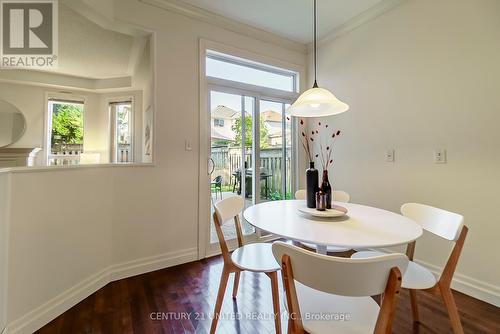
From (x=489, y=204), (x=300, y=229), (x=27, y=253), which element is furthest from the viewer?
(x=489, y=204)

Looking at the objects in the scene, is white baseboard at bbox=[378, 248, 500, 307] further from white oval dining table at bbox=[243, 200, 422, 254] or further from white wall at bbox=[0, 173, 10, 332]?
white wall at bbox=[0, 173, 10, 332]

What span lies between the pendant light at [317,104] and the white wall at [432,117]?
1.00 meters

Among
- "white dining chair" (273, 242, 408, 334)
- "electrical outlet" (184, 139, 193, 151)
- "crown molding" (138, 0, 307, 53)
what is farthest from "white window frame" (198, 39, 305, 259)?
"white dining chair" (273, 242, 408, 334)

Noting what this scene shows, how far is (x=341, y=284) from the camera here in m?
0.73

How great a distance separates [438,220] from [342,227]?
67 centimetres

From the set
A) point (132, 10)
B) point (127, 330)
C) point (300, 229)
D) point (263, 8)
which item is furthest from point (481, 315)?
point (132, 10)

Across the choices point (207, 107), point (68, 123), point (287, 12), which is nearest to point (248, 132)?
point (207, 107)

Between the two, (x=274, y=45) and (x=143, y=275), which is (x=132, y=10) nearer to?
(x=274, y=45)

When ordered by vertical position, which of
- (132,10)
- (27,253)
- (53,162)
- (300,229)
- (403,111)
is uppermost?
(132,10)

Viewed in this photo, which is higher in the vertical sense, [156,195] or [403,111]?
[403,111]

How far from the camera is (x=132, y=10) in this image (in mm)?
2176

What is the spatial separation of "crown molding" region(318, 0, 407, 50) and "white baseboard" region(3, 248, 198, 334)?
3077mm

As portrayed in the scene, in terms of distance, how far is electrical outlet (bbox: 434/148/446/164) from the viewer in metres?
1.95

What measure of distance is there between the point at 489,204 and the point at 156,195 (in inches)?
110
